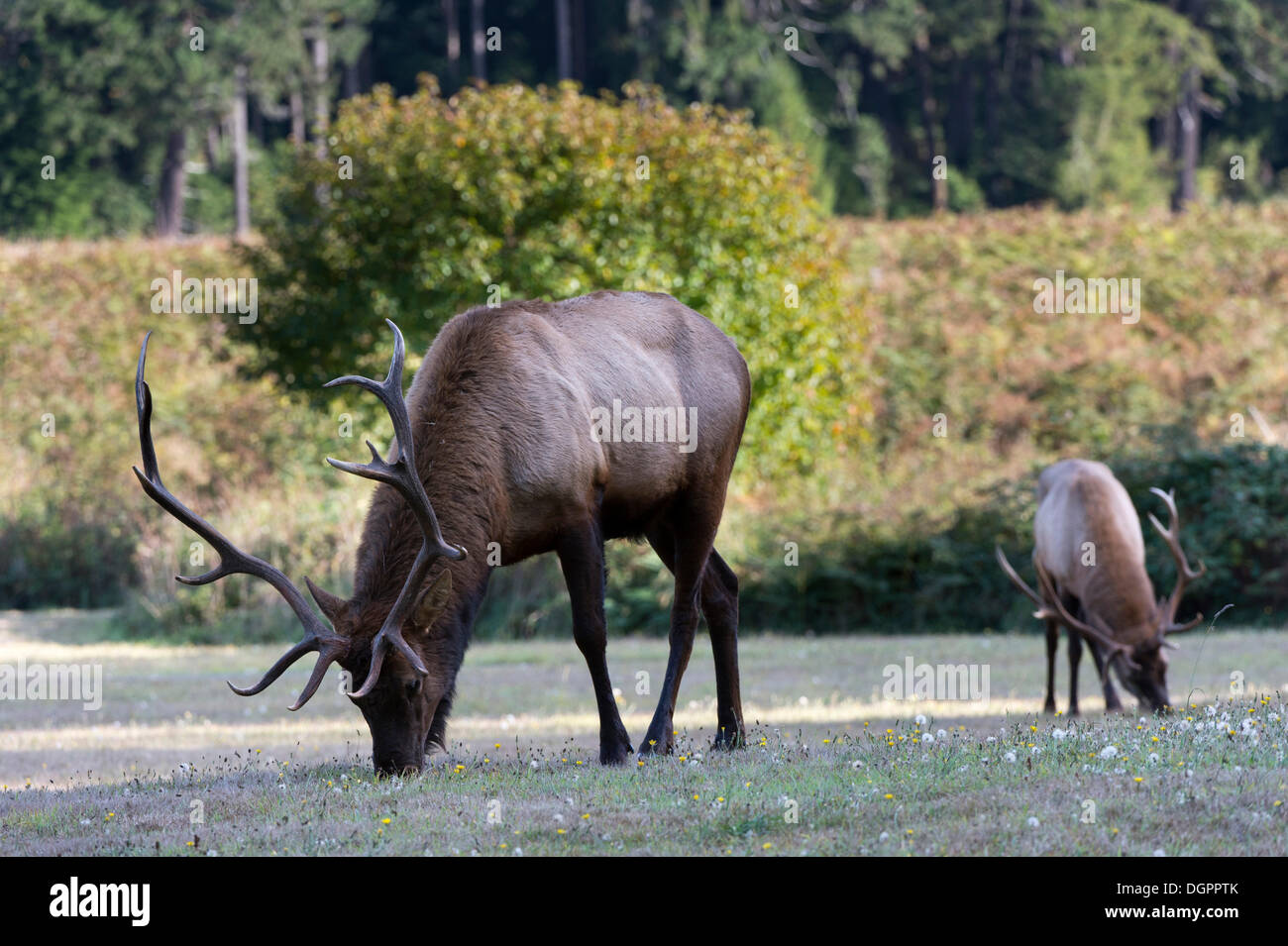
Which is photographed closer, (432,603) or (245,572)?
(245,572)

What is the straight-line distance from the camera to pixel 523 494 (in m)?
8.16

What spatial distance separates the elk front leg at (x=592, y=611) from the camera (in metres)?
8.29

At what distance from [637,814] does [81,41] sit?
40061 mm

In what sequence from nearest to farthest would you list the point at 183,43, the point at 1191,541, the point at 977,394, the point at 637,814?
the point at 637,814 → the point at 1191,541 → the point at 977,394 → the point at 183,43

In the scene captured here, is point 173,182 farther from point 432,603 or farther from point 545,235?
point 432,603

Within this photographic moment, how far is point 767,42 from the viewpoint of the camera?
44.6 meters

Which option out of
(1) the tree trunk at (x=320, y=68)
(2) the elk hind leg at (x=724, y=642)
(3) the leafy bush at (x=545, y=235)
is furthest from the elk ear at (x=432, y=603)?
(1) the tree trunk at (x=320, y=68)

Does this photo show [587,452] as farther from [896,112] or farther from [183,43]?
[896,112]

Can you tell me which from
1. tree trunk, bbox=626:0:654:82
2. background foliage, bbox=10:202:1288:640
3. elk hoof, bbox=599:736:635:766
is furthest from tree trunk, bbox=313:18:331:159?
elk hoof, bbox=599:736:635:766

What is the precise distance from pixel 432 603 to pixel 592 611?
974mm

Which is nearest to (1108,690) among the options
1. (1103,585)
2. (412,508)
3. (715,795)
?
(1103,585)

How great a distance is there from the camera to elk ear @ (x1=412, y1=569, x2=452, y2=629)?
7660mm

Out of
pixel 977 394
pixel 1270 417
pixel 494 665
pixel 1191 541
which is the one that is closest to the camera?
pixel 494 665

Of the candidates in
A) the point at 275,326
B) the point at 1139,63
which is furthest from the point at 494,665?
the point at 1139,63
